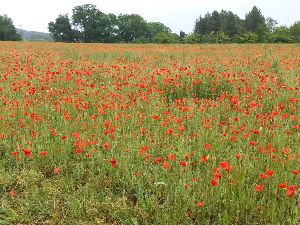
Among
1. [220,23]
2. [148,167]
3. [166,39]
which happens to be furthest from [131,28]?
[148,167]

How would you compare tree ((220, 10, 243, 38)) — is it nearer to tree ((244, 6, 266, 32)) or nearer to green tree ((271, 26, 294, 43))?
tree ((244, 6, 266, 32))

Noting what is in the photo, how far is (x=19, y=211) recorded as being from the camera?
3432 millimetres

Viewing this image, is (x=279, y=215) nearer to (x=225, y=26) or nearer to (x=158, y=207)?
(x=158, y=207)

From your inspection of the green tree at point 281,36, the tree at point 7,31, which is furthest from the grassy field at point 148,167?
the tree at point 7,31

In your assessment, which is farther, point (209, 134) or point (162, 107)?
point (162, 107)

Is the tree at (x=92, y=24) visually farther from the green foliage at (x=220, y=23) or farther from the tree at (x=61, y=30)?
the green foliage at (x=220, y=23)

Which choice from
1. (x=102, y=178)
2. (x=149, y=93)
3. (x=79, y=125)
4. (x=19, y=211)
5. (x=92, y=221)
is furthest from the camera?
(x=149, y=93)

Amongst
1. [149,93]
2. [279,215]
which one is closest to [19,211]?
[279,215]

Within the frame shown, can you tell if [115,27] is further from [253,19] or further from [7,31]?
[253,19]

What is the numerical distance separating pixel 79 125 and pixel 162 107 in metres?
1.72

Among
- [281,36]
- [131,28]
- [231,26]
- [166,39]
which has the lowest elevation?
[166,39]

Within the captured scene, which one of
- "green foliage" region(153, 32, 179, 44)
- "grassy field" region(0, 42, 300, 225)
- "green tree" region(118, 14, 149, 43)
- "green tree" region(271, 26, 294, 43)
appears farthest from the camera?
"green tree" region(118, 14, 149, 43)

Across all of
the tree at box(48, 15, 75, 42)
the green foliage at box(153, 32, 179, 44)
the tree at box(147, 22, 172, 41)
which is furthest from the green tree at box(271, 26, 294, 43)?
the tree at box(48, 15, 75, 42)

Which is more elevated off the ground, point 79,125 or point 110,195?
point 79,125
